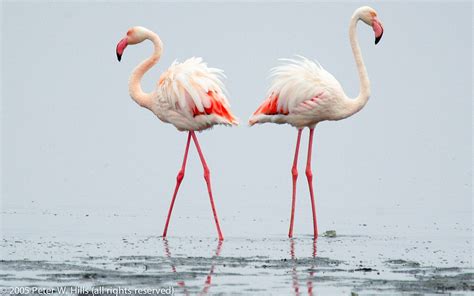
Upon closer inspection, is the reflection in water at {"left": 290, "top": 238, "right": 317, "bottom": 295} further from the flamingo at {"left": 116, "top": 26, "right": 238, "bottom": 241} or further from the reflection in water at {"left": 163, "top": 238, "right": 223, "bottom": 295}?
the flamingo at {"left": 116, "top": 26, "right": 238, "bottom": 241}

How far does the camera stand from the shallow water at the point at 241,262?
9219 mm

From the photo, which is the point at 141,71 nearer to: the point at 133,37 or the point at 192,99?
the point at 133,37

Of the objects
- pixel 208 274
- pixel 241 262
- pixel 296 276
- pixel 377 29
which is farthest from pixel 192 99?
pixel 296 276

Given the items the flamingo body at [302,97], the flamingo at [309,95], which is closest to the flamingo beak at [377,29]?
the flamingo at [309,95]

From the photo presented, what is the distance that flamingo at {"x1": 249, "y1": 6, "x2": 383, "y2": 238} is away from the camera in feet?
43.7

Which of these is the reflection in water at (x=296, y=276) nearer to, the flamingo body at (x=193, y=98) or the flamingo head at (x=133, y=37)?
the flamingo body at (x=193, y=98)

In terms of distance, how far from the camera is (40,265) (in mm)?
10023

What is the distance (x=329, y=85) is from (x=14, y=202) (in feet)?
15.6

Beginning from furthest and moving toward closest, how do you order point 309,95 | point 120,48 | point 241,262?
point 120,48 → point 309,95 → point 241,262

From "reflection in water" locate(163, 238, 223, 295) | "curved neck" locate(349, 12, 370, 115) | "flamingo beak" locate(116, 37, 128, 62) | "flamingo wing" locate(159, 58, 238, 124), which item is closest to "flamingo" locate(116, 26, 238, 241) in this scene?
"flamingo wing" locate(159, 58, 238, 124)

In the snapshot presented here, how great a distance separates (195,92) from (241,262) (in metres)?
2.82

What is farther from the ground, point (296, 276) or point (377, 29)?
point (377, 29)

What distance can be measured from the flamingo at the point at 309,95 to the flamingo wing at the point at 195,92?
67cm

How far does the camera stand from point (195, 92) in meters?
12.8
